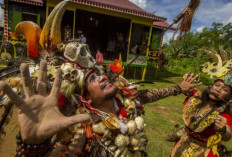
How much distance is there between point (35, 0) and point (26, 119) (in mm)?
11452

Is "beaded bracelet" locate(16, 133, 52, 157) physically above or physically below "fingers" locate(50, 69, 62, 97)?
below

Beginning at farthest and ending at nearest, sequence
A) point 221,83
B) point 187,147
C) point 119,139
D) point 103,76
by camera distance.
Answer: point 187,147 < point 221,83 < point 103,76 < point 119,139

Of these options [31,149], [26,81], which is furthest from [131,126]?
[26,81]

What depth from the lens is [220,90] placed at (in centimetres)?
213

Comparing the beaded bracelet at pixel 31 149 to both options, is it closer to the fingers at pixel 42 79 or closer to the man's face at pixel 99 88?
the fingers at pixel 42 79

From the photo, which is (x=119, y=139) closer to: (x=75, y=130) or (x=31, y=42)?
(x=75, y=130)

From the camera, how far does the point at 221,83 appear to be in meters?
2.15

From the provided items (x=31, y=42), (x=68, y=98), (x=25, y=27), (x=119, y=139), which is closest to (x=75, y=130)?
(x=68, y=98)

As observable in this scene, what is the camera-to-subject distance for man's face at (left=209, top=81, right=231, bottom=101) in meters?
2.09

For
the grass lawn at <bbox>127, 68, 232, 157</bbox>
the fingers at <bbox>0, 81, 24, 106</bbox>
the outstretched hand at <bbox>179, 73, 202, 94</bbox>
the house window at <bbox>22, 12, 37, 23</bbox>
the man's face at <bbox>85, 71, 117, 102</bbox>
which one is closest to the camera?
the fingers at <bbox>0, 81, 24, 106</bbox>

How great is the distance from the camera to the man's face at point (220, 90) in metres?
2.09

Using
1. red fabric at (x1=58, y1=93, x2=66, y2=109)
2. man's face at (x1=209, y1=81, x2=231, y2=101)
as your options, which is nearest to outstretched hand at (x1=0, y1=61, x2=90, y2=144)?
red fabric at (x1=58, y1=93, x2=66, y2=109)

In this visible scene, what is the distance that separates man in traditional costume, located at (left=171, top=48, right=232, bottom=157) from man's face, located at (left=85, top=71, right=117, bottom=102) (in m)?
1.34

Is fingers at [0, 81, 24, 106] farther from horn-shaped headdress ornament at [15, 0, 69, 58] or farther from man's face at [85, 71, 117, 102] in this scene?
horn-shaped headdress ornament at [15, 0, 69, 58]
